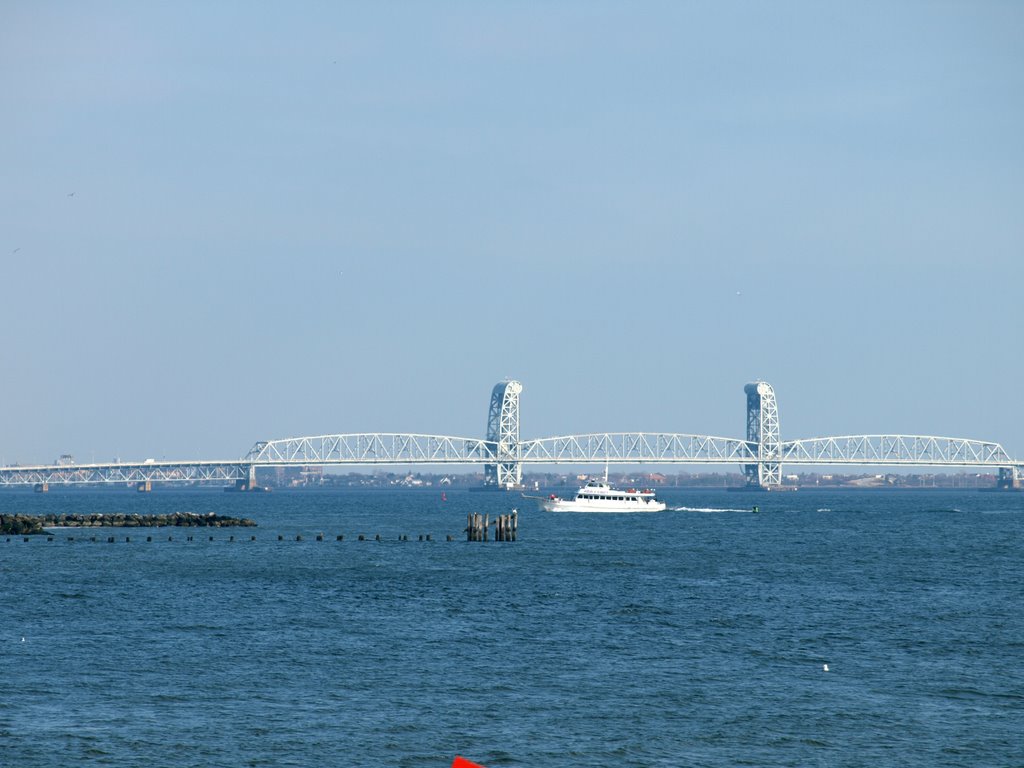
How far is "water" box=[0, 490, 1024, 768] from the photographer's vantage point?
3306cm

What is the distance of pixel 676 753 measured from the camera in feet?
106

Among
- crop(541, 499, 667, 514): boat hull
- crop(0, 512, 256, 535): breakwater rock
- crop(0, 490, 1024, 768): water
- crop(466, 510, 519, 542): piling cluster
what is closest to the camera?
crop(0, 490, 1024, 768): water

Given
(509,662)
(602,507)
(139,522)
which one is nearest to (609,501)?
(602,507)

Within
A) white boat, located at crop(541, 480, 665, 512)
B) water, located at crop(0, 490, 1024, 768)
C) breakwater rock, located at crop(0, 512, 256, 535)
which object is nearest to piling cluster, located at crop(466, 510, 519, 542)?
water, located at crop(0, 490, 1024, 768)

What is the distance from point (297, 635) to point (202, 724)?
48.5 feet

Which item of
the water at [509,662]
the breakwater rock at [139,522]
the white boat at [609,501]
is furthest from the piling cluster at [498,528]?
the white boat at [609,501]

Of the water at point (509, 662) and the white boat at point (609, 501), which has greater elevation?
the white boat at point (609, 501)

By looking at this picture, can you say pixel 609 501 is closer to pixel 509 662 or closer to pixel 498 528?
pixel 498 528

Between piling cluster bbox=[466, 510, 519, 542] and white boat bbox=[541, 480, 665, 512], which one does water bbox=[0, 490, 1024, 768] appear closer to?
piling cluster bbox=[466, 510, 519, 542]

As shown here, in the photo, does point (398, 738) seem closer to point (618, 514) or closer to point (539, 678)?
point (539, 678)

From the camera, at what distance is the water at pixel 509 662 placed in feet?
108

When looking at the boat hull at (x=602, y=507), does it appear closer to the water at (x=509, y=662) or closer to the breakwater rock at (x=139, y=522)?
the breakwater rock at (x=139, y=522)

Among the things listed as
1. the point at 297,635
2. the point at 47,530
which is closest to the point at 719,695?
the point at 297,635

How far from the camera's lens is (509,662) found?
144 feet
